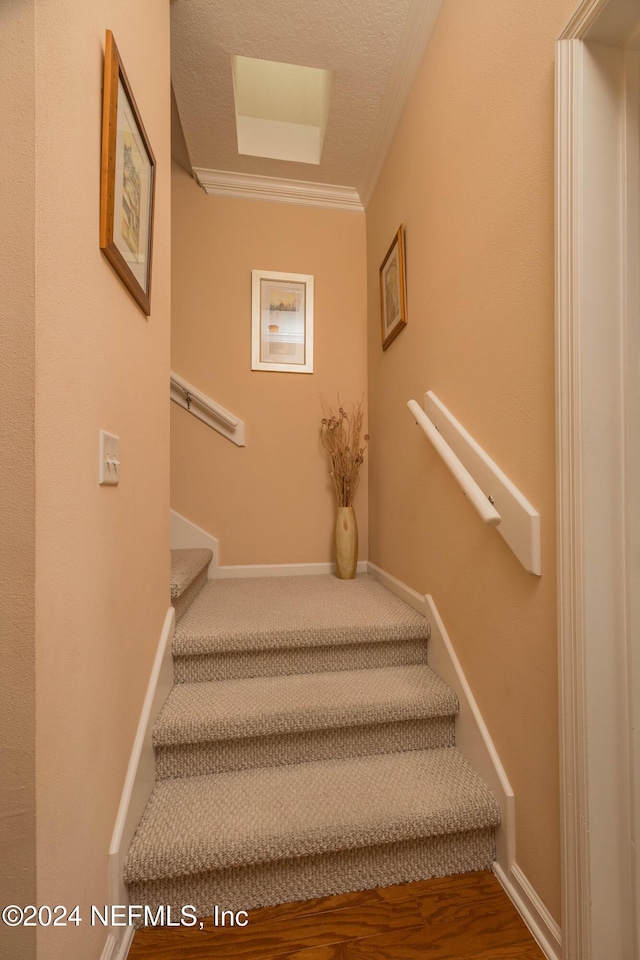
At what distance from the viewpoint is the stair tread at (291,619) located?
1.52 m

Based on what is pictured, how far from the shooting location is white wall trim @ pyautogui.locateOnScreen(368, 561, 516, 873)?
1109 millimetres

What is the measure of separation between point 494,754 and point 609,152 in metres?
1.51

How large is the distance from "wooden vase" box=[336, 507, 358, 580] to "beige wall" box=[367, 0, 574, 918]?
557mm

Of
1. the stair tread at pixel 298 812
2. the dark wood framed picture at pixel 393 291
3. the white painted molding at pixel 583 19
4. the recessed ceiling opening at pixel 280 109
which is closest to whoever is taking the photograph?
the white painted molding at pixel 583 19

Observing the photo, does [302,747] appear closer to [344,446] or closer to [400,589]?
[400,589]

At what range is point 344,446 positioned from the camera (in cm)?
251

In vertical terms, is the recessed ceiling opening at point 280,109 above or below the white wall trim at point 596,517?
above

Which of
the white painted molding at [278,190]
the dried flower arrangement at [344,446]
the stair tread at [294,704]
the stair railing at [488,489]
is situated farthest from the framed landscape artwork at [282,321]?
the stair tread at [294,704]

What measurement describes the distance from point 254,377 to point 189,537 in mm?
1052

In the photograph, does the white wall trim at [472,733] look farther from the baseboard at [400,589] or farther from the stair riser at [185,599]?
the stair riser at [185,599]

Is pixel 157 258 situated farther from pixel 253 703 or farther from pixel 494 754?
pixel 494 754

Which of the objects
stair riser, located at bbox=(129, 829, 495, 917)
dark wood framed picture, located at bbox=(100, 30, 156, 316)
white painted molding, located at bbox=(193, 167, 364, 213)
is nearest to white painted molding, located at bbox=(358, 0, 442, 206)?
white painted molding, located at bbox=(193, 167, 364, 213)

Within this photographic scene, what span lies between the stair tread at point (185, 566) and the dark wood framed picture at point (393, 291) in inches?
59.4

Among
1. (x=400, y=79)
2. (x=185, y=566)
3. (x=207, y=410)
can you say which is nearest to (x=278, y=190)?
(x=400, y=79)
